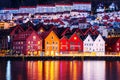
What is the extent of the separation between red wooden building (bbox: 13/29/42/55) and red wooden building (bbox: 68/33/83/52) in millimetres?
2409

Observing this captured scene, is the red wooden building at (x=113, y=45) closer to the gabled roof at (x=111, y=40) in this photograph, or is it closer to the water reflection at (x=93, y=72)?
the gabled roof at (x=111, y=40)

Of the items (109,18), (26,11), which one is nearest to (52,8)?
(26,11)

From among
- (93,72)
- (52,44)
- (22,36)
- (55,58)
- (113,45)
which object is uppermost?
(22,36)

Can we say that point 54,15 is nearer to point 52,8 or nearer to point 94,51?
point 52,8

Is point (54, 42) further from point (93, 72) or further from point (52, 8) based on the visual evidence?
point (52, 8)

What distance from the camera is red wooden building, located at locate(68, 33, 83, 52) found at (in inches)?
2459

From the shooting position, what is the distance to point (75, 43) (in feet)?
205

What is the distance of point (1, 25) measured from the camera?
79.1 metres

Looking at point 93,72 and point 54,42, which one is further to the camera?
point 54,42

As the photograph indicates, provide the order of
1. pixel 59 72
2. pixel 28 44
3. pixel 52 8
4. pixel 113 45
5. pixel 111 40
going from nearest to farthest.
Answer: pixel 59 72 < pixel 28 44 < pixel 113 45 < pixel 111 40 < pixel 52 8

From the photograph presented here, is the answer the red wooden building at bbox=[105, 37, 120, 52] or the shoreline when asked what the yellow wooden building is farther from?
the red wooden building at bbox=[105, 37, 120, 52]

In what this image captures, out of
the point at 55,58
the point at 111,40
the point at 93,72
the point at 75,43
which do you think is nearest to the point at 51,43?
the point at 75,43

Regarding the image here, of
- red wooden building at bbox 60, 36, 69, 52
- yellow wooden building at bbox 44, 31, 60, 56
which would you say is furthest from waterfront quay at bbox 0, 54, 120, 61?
yellow wooden building at bbox 44, 31, 60, 56

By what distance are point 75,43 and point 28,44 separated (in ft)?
12.1
